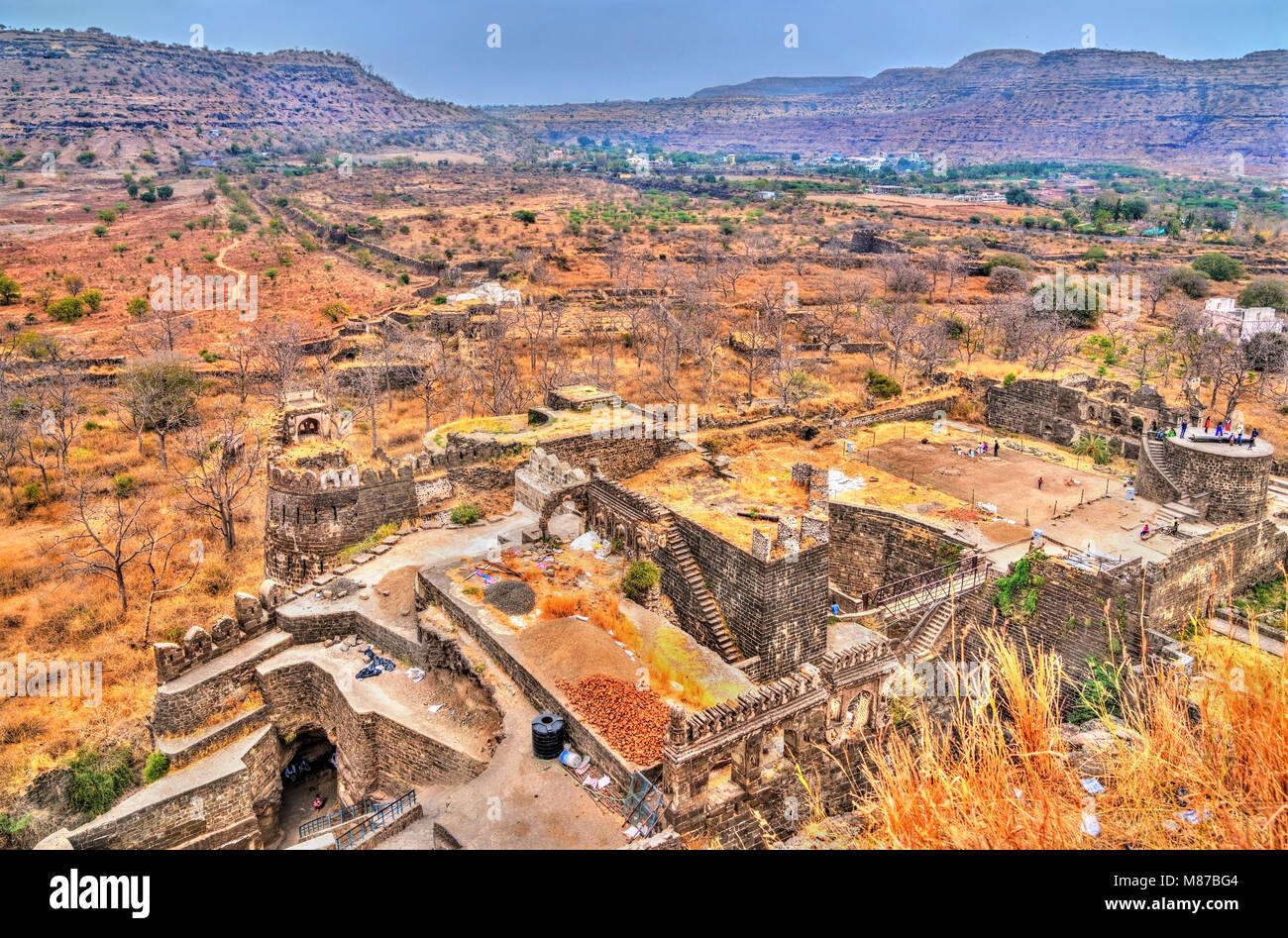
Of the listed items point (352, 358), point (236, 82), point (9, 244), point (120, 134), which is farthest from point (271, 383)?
point (236, 82)

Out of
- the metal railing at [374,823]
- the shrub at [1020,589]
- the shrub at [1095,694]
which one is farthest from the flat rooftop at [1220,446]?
the metal railing at [374,823]

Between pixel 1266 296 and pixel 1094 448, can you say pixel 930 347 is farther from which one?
pixel 1266 296

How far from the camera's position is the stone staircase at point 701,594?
17.0 meters

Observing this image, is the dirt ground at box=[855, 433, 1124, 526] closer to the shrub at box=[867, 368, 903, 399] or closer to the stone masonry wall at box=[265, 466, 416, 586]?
the shrub at box=[867, 368, 903, 399]


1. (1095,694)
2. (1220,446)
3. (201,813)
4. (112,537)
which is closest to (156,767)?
(201,813)

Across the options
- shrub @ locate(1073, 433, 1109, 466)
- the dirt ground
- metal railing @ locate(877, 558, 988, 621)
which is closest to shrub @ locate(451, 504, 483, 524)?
metal railing @ locate(877, 558, 988, 621)

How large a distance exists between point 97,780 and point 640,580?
11.8 metres

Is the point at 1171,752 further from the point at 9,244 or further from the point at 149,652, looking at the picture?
the point at 9,244

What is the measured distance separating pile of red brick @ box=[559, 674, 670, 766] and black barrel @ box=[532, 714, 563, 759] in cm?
47

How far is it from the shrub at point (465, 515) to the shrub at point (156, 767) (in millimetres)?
9254

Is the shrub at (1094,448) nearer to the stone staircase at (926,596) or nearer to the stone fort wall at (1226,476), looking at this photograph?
the stone fort wall at (1226,476)

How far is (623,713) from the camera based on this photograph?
13461mm

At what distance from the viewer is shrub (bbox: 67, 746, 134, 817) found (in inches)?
645
